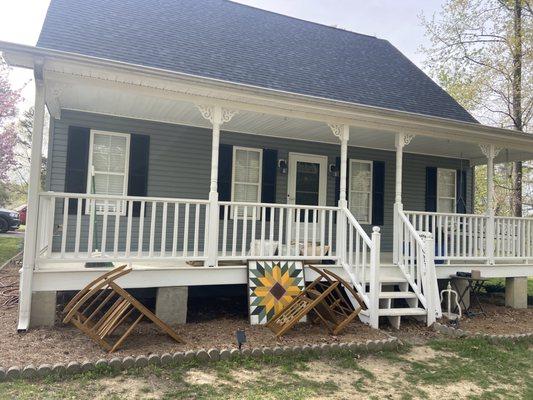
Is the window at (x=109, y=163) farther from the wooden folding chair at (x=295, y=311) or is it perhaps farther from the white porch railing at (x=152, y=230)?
the wooden folding chair at (x=295, y=311)

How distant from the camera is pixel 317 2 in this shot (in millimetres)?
13867

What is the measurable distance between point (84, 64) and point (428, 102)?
25.5ft

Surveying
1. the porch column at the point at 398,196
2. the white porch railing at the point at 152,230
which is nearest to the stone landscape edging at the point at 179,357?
the white porch railing at the point at 152,230

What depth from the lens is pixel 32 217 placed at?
4.42m

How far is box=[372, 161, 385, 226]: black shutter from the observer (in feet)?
28.6

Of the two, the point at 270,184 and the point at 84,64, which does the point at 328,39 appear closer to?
the point at 270,184

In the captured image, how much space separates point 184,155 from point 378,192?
4232mm

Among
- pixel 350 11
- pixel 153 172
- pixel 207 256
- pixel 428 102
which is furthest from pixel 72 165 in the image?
pixel 350 11

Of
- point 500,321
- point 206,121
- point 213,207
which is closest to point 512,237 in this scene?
point 500,321

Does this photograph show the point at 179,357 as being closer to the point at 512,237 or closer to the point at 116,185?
the point at 116,185

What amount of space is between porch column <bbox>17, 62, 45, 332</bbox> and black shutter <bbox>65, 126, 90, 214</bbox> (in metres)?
1.98

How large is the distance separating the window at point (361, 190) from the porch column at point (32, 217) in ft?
19.7

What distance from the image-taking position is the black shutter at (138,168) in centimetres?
684

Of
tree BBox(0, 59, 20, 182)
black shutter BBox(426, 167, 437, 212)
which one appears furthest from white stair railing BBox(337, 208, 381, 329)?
tree BBox(0, 59, 20, 182)
